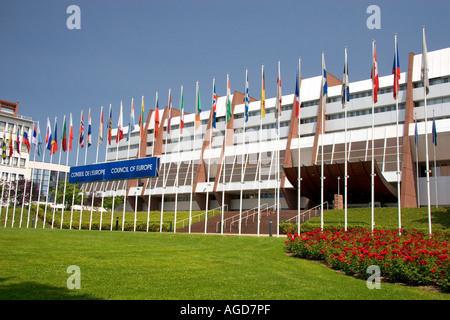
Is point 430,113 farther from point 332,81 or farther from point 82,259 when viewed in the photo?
point 82,259

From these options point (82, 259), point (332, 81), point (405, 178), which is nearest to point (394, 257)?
point (82, 259)

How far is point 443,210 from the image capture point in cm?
3200

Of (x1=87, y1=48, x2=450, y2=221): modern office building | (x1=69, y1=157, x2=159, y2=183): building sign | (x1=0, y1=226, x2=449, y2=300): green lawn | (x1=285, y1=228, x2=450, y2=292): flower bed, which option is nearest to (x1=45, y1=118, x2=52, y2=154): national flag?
(x1=69, y1=157, x2=159, y2=183): building sign

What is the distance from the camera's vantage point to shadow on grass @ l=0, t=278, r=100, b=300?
27.9ft

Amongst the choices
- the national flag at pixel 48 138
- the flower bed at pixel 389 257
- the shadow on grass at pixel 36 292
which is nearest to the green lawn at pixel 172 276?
the shadow on grass at pixel 36 292

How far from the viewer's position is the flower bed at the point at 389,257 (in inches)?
441

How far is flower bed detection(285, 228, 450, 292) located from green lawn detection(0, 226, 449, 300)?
52 cm

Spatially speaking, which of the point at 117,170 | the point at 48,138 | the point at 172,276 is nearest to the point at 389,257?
the point at 172,276

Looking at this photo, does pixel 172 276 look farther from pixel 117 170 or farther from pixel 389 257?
pixel 117 170

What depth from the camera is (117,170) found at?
35906 millimetres

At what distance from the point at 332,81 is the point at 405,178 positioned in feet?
54.2

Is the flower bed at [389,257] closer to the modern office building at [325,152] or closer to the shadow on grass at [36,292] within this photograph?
the shadow on grass at [36,292]

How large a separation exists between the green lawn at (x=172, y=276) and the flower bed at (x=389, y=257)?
1.72 feet

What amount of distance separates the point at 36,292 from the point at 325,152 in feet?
128
